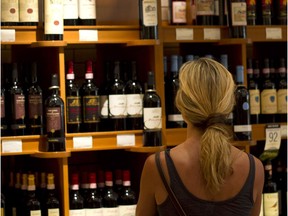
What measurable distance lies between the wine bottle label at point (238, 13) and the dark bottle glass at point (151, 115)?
0.58 meters

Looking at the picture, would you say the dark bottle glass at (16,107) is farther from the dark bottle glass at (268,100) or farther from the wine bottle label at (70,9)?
the dark bottle glass at (268,100)

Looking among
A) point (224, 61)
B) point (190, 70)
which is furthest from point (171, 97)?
point (190, 70)

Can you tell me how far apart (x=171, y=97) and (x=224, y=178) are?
163cm

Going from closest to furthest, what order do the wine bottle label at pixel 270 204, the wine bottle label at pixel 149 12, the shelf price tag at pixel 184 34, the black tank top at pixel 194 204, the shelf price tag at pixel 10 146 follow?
the black tank top at pixel 194 204, the shelf price tag at pixel 10 146, the wine bottle label at pixel 149 12, the shelf price tag at pixel 184 34, the wine bottle label at pixel 270 204

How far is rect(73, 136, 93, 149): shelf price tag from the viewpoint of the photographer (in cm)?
318

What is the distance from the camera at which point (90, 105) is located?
328cm

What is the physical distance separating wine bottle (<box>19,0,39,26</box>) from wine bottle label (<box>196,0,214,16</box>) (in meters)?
0.85

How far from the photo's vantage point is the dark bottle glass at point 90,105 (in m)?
3.28

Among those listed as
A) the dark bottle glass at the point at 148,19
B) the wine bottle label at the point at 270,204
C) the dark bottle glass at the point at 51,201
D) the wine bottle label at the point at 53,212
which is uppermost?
the dark bottle glass at the point at 148,19

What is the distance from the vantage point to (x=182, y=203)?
1.89 meters

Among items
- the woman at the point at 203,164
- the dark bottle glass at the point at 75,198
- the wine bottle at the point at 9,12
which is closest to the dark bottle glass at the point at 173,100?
the dark bottle glass at the point at 75,198

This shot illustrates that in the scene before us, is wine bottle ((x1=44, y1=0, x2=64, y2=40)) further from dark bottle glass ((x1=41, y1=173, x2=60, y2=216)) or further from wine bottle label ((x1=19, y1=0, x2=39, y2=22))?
dark bottle glass ((x1=41, y1=173, x2=60, y2=216))

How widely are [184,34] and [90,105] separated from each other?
2.04 feet

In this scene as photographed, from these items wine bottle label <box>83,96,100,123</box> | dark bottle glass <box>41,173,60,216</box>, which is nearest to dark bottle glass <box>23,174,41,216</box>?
dark bottle glass <box>41,173,60,216</box>
